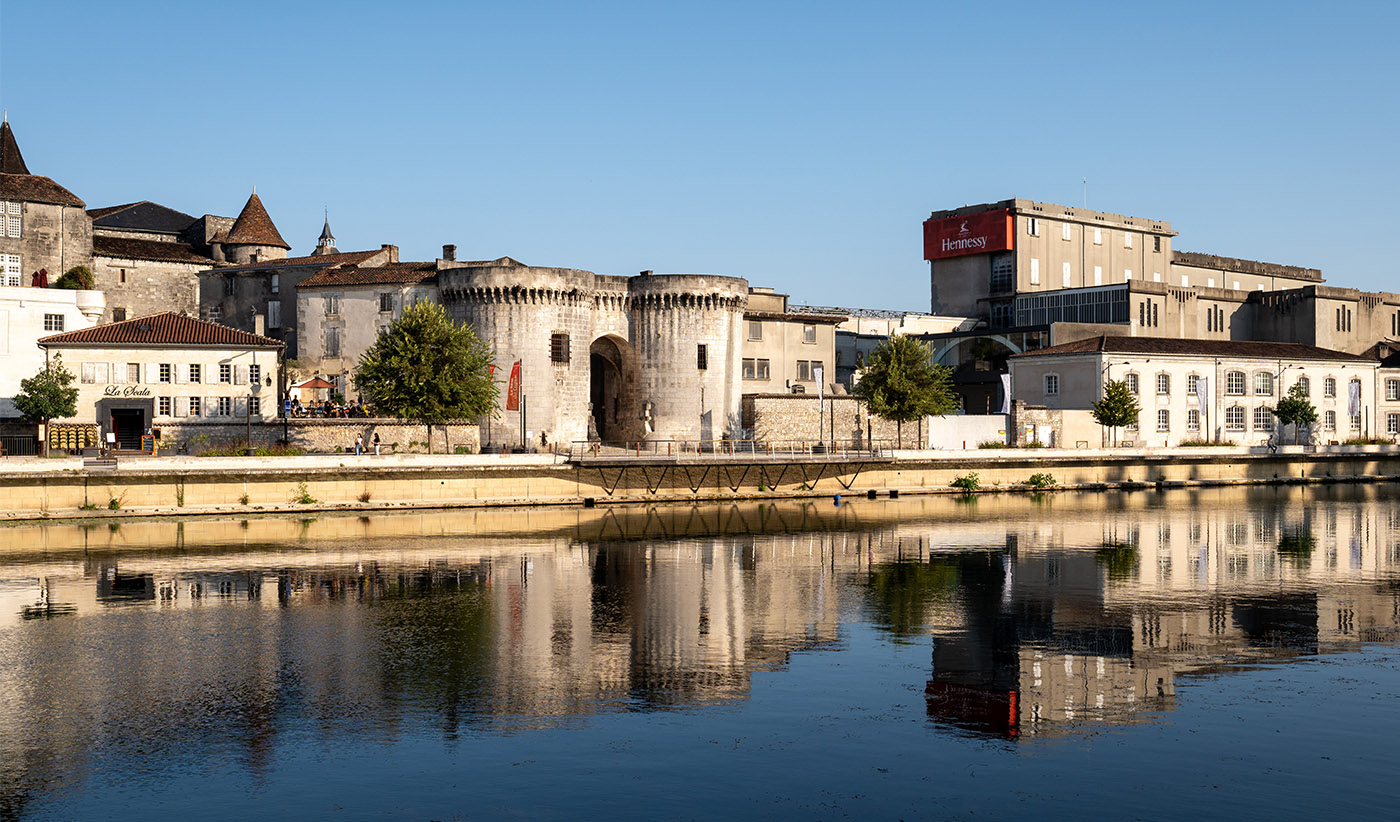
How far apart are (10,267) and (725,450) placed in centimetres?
4235

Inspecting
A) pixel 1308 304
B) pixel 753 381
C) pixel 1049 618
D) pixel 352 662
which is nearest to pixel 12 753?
pixel 352 662

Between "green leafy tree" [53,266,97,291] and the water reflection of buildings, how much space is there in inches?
2159

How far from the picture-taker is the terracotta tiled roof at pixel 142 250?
80125 mm

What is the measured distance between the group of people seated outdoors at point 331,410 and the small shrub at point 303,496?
805 centimetres

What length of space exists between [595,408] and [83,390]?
30.6m

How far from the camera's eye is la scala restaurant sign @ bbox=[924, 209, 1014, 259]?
104875mm

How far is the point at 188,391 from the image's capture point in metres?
62.8

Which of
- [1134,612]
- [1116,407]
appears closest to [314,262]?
[1116,407]

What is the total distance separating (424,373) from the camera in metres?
61.4

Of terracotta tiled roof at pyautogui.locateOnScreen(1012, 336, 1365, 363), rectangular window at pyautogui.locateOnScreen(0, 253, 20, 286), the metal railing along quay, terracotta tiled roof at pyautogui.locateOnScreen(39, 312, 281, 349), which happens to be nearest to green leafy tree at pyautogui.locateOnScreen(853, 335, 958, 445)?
the metal railing along quay

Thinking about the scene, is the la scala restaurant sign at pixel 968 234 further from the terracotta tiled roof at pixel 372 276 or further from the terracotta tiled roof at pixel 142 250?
the terracotta tiled roof at pixel 142 250

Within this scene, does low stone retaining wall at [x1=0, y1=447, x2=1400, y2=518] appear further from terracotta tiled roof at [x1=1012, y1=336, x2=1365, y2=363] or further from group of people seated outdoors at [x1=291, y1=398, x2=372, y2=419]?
terracotta tiled roof at [x1=1012, y1=336, x2=1365, y2=363]

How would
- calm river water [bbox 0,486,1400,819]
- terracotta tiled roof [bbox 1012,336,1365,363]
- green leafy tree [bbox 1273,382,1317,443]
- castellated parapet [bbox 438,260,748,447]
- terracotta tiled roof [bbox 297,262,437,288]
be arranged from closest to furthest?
calm river water [bbox 0,486,1400,819] → castellated parapet [bbox 438,260,748,447] → terracotta tiled roof [bbox 297,262,437,288] → terracotta tiled roof [bbox 1012,336,1365,363] → green leafy tree [bbox 1273,382,1317,443]

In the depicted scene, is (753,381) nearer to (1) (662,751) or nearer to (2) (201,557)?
Result: (2) (201,557)
